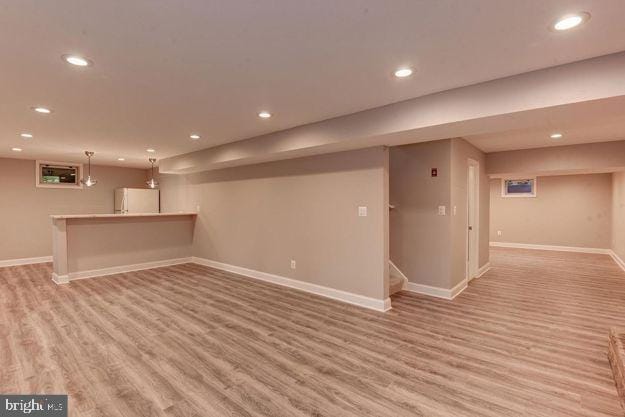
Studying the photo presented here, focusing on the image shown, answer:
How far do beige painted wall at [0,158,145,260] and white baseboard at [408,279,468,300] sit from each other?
8411mm

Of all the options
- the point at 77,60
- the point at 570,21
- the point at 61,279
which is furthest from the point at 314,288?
the point at 61,279

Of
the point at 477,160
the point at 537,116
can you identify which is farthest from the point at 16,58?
the point at 477,160

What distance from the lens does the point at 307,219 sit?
4.99 meters

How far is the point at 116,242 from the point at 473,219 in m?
6.96

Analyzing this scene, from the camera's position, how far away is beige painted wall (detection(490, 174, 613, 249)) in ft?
27.2

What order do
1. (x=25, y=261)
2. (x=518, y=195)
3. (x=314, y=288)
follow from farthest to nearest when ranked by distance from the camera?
(x=518, y=195) → (x=25, y=261) → (x=314, y=288)

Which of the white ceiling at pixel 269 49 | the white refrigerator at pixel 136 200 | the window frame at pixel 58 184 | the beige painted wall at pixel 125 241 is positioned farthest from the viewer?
the white refrigerator at pixel 136 200

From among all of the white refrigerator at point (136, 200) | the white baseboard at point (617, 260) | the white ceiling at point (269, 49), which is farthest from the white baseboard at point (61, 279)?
the white baseboard at point (617, 260)

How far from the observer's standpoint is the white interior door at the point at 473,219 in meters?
5.45

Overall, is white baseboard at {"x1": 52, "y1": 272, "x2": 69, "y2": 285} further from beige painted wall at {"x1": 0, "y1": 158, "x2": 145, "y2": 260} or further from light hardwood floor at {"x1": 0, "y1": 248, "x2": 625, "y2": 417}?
beige painted wall at {"x1": 0, "y1": 158, "x2": 145, "y2": 260}

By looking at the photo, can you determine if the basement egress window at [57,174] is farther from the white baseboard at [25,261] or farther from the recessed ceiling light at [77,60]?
the recessed ceiling light at [77,60]

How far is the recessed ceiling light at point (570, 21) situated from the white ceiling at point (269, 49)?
4cm

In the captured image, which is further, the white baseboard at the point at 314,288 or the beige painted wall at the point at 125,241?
the beige painted wall at the point at 125,241

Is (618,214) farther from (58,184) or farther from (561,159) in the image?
(58,184)
